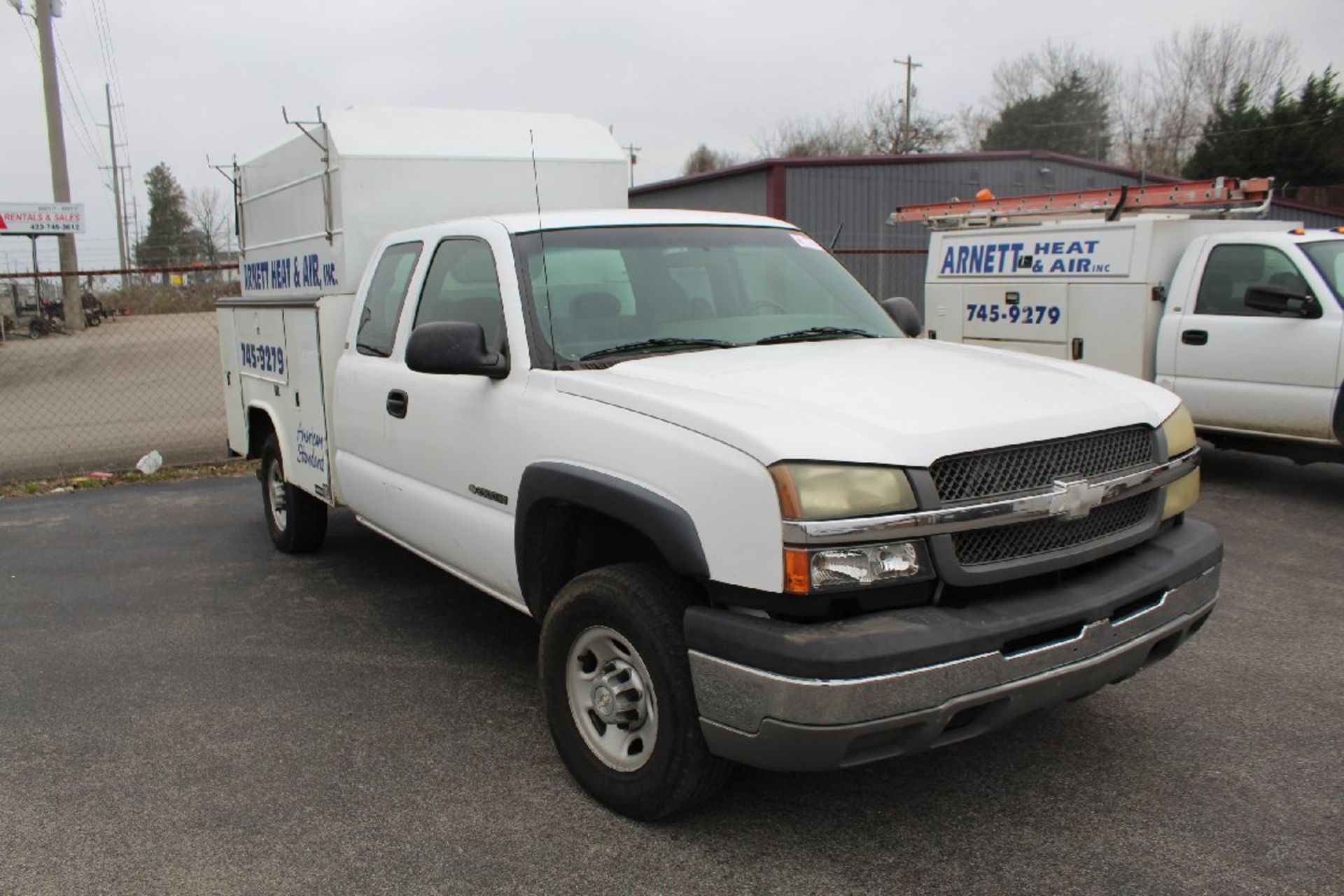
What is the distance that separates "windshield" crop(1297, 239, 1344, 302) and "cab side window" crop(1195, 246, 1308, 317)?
0.14 m

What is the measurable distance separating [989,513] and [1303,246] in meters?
6.39

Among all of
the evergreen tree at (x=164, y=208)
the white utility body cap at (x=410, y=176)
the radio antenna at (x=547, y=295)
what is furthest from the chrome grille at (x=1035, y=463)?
the evergreen tree at (x=164, y=208)

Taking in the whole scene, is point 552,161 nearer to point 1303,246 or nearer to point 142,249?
point 1303,246

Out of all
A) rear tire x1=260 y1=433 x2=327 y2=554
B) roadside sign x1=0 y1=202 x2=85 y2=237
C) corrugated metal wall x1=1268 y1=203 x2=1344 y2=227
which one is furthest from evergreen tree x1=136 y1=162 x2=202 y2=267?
rear tire x1=260 y1=433 x2=327 y2=554

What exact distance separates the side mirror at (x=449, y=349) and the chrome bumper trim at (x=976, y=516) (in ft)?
4.98

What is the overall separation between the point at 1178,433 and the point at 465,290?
2727mm

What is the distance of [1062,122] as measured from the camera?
58.0 m

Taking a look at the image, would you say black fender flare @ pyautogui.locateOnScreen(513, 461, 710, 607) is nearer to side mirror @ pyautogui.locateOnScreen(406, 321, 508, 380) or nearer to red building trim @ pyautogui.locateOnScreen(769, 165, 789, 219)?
side mirror @ pyautogui.locateOnScreen(406, 321, 508, 380)

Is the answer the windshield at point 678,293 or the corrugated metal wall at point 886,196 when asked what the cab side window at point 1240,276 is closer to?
the windshield at point 678,293

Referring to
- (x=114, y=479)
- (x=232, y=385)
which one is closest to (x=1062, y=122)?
(x=114, y=479)

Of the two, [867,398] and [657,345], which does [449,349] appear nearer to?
[657,345]

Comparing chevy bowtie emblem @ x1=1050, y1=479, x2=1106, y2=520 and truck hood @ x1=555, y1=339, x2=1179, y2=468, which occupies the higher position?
truck hood @ x1=555, y1=339, x2=1179, y2=468

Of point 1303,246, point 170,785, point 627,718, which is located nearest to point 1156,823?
point 627,718

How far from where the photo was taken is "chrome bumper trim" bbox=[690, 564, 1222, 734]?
271cm
